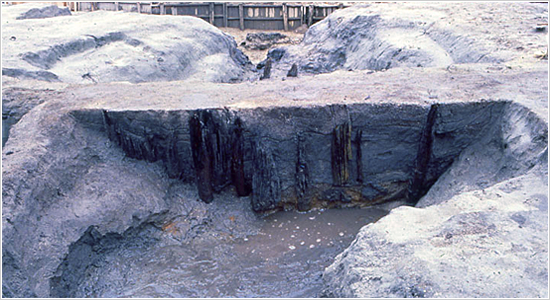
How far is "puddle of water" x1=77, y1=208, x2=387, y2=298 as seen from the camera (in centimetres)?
388

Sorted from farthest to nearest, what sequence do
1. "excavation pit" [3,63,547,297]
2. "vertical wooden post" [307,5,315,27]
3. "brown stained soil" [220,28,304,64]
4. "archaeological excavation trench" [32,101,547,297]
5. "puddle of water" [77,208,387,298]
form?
"vertical wooden post" [307,5,315,27]
"brown stained soil" [220,28,304,64]
"archaeological excavation trench" [32,101,547,297]
"excavation pit" [3,63,547,297]
"puddle of water" [77,208,387,298]

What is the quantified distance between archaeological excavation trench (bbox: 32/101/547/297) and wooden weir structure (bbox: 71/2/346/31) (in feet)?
40.4

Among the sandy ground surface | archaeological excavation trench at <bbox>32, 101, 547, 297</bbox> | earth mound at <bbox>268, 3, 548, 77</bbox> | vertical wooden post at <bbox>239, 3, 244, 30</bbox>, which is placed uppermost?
vertical wooden post at <bbox>239, 3, 244, 30</bbox>

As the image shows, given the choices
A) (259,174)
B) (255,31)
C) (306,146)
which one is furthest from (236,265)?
(255,31)

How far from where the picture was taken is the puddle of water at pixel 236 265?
3.88m

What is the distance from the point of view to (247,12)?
16484mm

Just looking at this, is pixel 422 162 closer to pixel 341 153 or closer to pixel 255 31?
pixel 341 153

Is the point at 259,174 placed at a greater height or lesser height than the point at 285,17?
lesser

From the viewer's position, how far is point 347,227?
4.80 metres

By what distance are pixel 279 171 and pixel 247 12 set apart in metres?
12.9

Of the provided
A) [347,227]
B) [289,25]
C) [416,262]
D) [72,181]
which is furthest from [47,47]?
[289,25]

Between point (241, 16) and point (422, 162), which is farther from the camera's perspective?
point (241, 16)

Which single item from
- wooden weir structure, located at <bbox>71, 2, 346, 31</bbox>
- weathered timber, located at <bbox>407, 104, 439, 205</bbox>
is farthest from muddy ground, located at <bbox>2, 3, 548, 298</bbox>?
wooden weir structure, located at <bbox>71, 2, 346, 31</bbox>

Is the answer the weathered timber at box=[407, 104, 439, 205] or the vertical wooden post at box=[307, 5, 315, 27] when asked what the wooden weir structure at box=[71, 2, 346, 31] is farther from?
the weathered timber at box=[407, 104, 439, 205]
